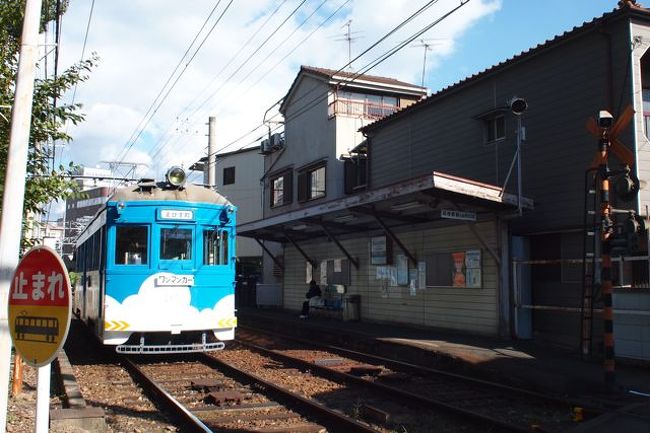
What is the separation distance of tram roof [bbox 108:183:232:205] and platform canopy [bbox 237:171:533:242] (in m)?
4.19

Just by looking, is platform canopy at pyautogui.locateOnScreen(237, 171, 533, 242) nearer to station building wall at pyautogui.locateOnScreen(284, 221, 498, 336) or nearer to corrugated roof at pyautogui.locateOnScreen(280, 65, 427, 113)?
station building wall at pyautogui.locateOnScreen(284, 221, 498, 336)

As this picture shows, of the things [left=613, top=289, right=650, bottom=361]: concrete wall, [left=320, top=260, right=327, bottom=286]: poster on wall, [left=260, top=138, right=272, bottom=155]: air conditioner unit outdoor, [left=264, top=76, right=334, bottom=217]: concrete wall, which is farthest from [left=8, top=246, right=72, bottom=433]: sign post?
[left=260, top=138, right=272, bottom=155]: air conditioner unit outdoor

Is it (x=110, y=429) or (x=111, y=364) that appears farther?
(x=111, y=364)

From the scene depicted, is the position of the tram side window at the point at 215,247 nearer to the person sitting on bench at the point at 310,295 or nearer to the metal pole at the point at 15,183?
the metal pole at the point at 15,183

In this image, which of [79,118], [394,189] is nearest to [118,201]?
[79,118]

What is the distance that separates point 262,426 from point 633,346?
22.7 ft

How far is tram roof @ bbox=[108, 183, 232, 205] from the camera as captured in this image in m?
11.1

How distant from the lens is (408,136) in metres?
18.5

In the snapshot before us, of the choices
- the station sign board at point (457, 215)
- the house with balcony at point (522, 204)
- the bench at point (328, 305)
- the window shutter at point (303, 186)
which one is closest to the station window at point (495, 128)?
the house with balcony at point (522, 204)

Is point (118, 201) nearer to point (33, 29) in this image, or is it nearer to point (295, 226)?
point (33, 29)

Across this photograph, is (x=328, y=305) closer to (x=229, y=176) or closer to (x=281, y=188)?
(x=281, y=188)

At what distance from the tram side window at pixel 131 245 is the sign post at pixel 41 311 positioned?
22.7 feet

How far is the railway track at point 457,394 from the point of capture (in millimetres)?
7328

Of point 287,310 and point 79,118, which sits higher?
point 79,118
